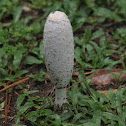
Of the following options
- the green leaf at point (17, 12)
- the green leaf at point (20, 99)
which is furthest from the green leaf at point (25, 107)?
the green leaf at point (17, 12)

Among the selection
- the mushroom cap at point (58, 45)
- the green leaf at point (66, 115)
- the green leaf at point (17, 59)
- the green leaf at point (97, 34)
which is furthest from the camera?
the green leaf at point (97, 34)

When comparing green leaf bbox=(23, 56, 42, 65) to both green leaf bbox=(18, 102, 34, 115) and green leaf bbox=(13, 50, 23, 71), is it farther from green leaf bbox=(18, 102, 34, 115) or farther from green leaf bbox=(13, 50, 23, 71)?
green leaf bbox=(18, 102, 34, 115)

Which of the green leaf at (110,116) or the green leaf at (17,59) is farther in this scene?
the green leaf at (17,59)

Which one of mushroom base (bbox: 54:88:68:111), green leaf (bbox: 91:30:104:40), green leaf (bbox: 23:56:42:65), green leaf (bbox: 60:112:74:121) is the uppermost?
green leaf (bbox: 91:30:104:40)

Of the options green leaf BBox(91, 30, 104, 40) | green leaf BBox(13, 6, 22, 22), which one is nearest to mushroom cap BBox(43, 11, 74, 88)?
green leaf BBox(91, 30, 104, 40)

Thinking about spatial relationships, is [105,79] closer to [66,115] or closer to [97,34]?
[66,115]

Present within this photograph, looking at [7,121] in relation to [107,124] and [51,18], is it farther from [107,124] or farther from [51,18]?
[51,18]

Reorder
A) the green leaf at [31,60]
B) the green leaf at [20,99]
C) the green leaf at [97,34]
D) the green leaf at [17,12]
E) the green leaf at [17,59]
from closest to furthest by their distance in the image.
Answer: the green leaf at [20,99] < the green leaf at [17,59] < the green leaf at [31,60] < the green leaf at [97,34] < the green leaf at [17,12]

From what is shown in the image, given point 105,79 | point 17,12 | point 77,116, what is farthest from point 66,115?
point 17,12

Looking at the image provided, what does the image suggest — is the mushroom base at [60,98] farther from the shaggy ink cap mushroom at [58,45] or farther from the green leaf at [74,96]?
the shaggy ink cap mushroom at [58,45]
